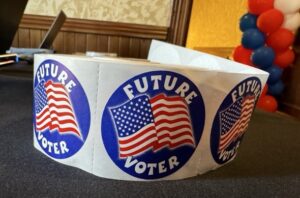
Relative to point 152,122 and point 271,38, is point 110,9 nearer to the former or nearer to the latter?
point 271,38

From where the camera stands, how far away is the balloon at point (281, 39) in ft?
5.84

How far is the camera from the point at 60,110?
1.44 ft

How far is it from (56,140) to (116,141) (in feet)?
0.38

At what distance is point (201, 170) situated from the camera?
1.55 feet

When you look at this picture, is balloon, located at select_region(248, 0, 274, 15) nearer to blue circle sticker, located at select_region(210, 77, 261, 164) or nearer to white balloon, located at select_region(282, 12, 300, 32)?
white balloon, located at select_region(282, 12, 300, 32)

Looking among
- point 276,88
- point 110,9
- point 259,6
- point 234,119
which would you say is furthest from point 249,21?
point 234,119

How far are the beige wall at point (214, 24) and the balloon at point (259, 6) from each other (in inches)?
81.7

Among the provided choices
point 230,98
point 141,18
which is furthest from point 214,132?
point 141,18

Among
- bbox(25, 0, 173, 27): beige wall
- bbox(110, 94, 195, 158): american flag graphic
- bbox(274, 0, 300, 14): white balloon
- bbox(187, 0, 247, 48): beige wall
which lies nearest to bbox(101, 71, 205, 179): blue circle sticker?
bbox(110, 94, 195, 158): american flag graphic

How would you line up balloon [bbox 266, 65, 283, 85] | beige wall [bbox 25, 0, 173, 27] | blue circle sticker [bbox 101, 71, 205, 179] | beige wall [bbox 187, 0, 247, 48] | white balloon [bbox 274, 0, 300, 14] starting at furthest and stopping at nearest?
beige wall [bbox 187, 0, 247, 48]
balloon [bbox 266, 65, 283, 85]
white balloon [bbox 274, 0, 300, 14]
beige wall [bbox 25, 0, 173, 27]
blue circle sticker [bbox 101, 71, 205, 179]

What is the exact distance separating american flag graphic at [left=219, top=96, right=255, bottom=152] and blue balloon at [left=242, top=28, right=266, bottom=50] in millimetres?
1484

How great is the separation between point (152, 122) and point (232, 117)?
156mm

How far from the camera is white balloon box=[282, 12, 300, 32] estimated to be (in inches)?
70.7

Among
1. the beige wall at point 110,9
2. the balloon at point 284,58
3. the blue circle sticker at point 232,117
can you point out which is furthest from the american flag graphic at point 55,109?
the balloon at point 284,58
